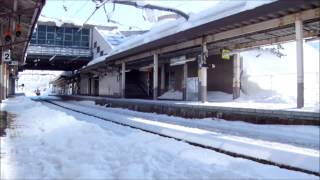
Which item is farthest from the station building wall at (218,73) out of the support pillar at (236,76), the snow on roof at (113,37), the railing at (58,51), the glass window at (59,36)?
the glass window at (59,36)

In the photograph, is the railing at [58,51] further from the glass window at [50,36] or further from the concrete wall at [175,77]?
the concrete wall at [175,77]

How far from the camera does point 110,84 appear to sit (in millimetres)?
45406

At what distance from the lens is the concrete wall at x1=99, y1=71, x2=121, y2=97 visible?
42.0 meters

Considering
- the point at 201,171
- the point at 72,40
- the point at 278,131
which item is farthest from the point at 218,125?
the point at 72,40

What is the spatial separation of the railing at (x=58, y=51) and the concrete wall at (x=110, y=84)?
507 inches

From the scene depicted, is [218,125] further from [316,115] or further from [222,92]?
[222,92]

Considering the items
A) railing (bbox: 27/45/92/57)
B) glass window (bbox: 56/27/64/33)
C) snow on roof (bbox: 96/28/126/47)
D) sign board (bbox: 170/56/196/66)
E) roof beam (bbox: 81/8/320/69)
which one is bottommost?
sign board (bbox: 170/56/196/66)

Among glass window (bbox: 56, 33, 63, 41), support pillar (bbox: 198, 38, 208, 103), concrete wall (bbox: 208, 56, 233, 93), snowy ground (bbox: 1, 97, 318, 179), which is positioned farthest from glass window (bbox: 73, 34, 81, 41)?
snowy ground (bbox: 1, 97, 318, 179)

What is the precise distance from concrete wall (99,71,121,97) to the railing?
Result: 12.9 m

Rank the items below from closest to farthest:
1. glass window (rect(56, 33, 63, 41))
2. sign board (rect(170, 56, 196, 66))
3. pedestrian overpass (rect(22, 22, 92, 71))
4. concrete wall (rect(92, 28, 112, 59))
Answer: sign board (rect(170, 56, 196, 66)) < concrete wall (rect(92, 28, 112, 59)) < pedestrian overpass (rect(22, 22, 92, 71)) < glass window (rect(56, 33, 63, 41))

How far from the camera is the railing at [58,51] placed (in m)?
57.8

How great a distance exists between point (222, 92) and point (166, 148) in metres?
21.4

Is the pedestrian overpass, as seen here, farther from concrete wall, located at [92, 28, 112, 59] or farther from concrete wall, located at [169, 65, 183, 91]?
concrete wall, located at [169, 65, 183, 91]

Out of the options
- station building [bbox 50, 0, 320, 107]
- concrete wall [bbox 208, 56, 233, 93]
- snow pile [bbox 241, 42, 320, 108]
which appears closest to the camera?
station building [bbox 50, 0, 320, 107]
